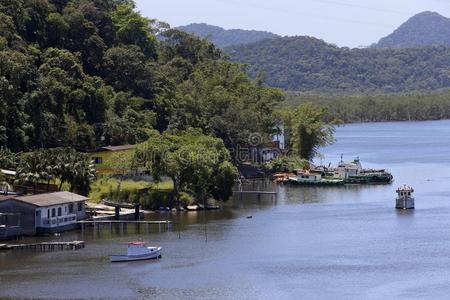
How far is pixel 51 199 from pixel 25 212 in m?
2.20

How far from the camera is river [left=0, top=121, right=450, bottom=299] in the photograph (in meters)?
46.5

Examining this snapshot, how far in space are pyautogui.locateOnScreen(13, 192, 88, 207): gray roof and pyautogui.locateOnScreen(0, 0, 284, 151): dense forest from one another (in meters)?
17.9

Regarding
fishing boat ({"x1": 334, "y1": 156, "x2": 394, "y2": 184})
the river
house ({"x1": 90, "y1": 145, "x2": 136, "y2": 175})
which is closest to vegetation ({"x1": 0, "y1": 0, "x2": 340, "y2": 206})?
house ({"x1": 90, "y1": 145, "x2": 136, "y2": 175})

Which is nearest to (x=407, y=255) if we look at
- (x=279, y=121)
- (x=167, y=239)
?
(x=167, y=239)

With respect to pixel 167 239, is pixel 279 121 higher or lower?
higher

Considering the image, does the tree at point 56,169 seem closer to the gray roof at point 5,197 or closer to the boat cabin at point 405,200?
the gray roof at point 5,197

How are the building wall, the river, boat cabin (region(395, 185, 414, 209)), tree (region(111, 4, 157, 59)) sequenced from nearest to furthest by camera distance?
the river < the building wall < boat cabin (region(395, 185, 414, 209)) < tree (region(111, 4, 157, 59))

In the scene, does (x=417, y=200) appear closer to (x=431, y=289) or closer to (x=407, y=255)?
(x=407, y=255)

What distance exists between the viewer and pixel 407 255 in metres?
55.2

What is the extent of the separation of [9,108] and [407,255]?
43.1 metres

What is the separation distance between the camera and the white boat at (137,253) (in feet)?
175

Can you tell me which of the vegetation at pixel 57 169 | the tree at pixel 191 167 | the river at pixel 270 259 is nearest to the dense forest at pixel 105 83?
the vegetation at pixel 57 169

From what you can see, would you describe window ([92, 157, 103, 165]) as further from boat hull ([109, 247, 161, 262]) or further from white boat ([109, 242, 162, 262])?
boat hull ([109, 247, 161, 262])

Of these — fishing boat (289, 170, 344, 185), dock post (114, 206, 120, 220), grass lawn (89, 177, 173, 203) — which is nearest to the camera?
dock post (114, 206, 120, 220)
